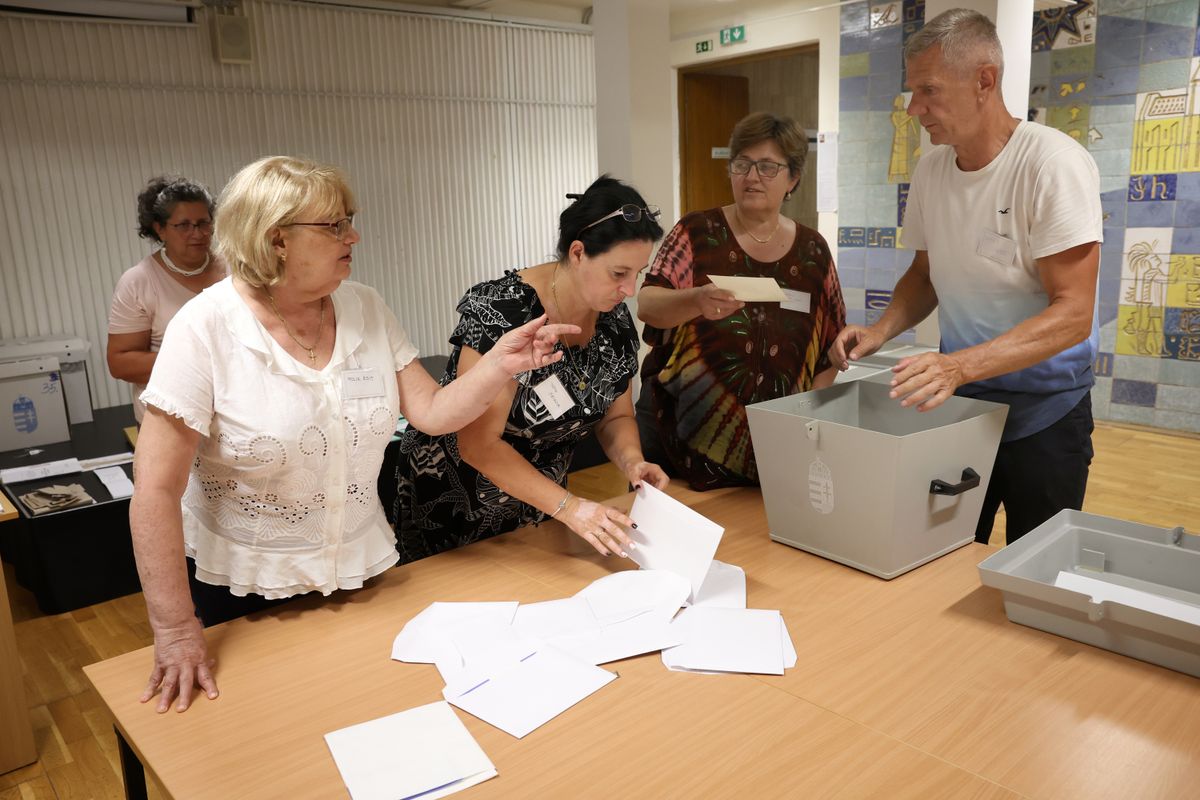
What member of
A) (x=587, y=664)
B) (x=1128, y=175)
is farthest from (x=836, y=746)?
(x=1128, y=175)

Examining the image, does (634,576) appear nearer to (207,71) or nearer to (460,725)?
(460,725)

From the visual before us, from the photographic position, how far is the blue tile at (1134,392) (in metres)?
5.18

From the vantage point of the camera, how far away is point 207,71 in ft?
17.9

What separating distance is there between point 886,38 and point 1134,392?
2.57 meters

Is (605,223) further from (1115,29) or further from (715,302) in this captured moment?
(1115,29)

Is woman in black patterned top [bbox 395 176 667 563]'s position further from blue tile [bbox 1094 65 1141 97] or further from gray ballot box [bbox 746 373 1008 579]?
blue tile [bbox 1094 65 1141 97]

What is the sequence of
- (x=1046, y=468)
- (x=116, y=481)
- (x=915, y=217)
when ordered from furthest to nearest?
1. (x=116, y=481)
2. (x=915, y=217)
3. (x=1046, y=468)

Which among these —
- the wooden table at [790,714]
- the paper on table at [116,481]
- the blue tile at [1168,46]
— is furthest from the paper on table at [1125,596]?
the blue tile at [1168,46]

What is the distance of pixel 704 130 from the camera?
23.1 ft

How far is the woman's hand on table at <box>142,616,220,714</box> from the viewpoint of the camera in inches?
50.8

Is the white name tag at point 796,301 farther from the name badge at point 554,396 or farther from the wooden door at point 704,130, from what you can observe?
the wooden door at point 704,130

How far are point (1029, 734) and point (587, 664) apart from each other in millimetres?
611

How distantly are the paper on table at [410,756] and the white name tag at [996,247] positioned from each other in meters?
1.43

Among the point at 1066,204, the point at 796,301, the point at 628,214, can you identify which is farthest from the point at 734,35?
the point at 628,214
